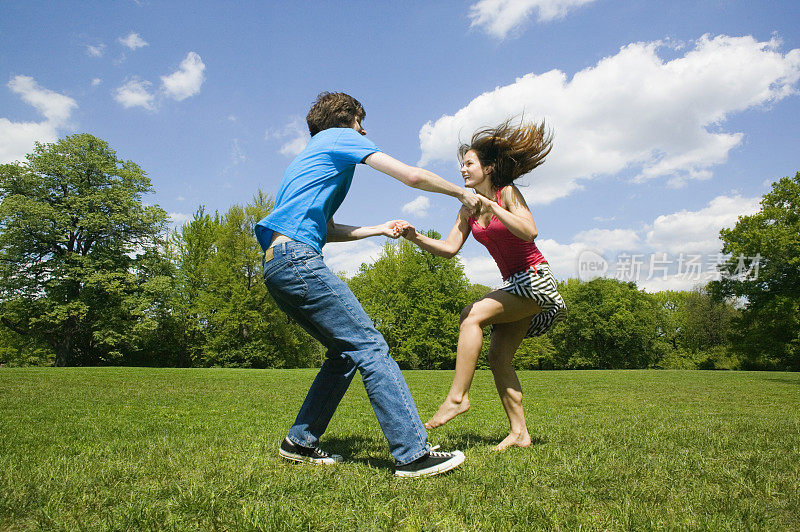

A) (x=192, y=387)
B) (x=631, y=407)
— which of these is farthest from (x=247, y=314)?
(x=631, y=407)

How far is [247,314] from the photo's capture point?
Answer: 35.2 m

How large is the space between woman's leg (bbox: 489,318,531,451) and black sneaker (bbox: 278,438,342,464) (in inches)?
59.3

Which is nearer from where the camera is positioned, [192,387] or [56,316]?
[192,387]

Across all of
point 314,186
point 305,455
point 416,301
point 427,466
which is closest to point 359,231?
point 314,186

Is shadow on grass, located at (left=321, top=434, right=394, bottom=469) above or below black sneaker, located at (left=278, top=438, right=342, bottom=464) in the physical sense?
below

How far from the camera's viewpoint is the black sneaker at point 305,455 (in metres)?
3.30

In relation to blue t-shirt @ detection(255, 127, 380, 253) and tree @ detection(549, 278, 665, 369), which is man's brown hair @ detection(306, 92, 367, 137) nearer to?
blue t-shirt @ detection(255, 127, 380, 253)

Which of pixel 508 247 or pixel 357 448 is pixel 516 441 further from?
pixel 508 247

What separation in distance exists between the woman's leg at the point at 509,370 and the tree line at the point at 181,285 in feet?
62.9

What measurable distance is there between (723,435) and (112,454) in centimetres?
530

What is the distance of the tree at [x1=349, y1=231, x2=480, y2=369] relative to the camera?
136 feet

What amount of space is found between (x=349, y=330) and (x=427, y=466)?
2.99 feet

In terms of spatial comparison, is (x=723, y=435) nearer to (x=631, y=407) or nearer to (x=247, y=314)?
(x=631, y=407)

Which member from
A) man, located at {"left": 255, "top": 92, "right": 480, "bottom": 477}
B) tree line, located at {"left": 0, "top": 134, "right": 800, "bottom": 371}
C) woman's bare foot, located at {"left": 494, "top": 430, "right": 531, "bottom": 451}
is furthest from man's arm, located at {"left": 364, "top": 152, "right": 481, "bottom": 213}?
tree line, located at {"left": 0, "top": 134, "right": 800, "bottom": 371}
